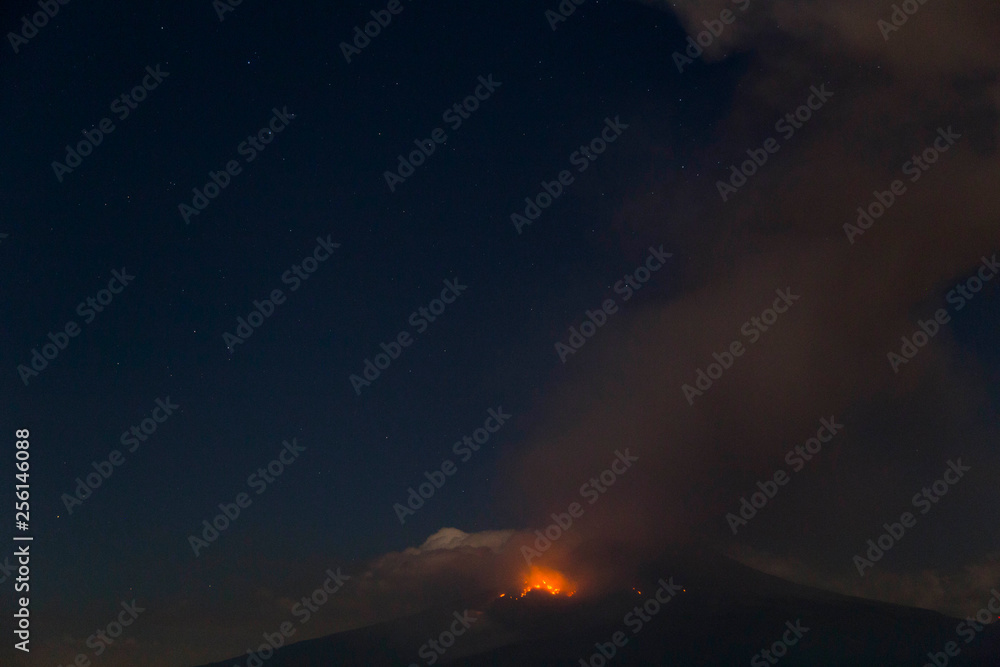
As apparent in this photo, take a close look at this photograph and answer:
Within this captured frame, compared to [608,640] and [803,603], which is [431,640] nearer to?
[608,640]

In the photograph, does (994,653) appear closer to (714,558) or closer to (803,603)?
(803,603)

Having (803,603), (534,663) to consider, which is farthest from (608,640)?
(803,603)

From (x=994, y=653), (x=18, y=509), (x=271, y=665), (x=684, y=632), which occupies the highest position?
(x=18, y=509)

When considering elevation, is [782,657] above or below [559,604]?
below

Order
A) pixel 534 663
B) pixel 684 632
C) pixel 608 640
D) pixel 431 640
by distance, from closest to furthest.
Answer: pixel 534 663, pixel 608 640, pixel 684 632, pixel 431 640

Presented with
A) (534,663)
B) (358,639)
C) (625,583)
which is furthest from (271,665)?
(625,583)

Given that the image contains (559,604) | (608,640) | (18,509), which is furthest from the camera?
(559,604)

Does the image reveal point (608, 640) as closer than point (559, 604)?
Yes
